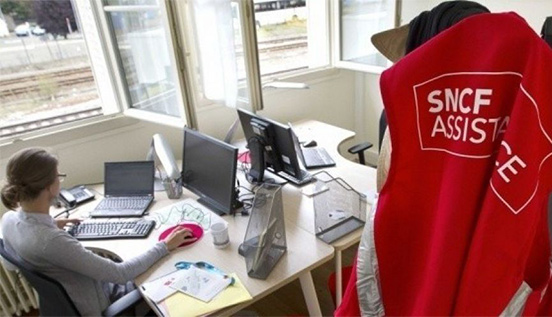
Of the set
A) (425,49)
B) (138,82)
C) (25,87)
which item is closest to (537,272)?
(425,49)

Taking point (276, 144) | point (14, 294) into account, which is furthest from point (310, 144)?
point (14, 294)

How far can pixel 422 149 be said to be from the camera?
71 cm

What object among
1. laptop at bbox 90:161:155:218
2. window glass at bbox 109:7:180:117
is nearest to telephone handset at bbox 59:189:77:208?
laptop at bbox 90:161:155:218

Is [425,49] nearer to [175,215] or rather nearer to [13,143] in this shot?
[175,215]

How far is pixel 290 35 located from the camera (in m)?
3.23

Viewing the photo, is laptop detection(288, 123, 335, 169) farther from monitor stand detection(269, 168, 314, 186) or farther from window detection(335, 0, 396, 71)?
window detection(335, 0, 396, 71)

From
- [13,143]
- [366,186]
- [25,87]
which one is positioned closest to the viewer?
[366,186]

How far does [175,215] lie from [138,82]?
3.59 ft

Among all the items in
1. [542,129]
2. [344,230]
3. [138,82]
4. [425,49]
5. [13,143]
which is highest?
[425,49]

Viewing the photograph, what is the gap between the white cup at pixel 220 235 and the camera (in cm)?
149

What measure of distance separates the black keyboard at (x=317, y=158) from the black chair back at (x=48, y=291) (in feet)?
4.33

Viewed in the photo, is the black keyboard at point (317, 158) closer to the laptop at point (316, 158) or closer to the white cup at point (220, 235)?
the laptop at point (316, 158)

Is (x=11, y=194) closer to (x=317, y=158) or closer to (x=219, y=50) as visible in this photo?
(x=219, y=50)

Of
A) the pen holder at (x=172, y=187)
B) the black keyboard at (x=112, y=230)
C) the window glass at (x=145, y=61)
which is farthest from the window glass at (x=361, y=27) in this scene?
the black keyboard at (x=112, y=230)
